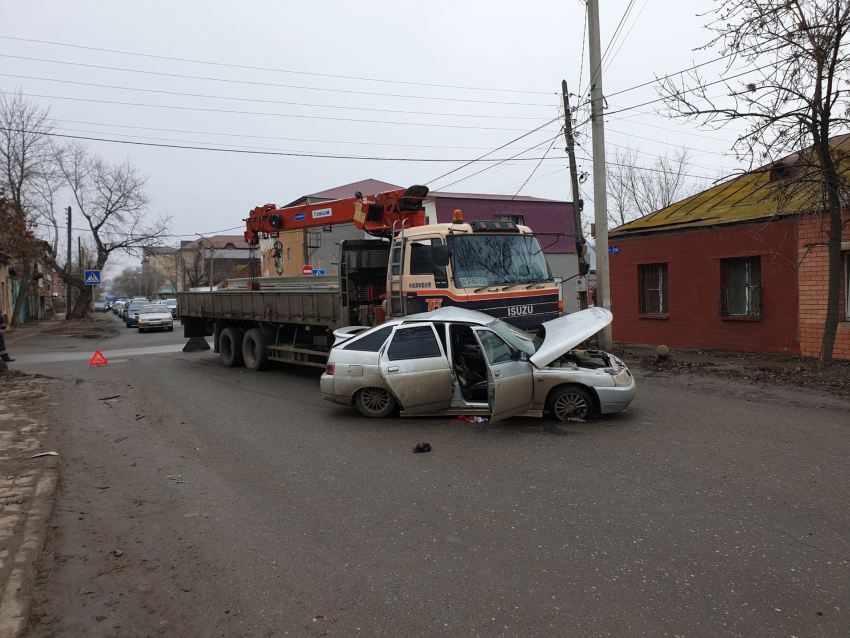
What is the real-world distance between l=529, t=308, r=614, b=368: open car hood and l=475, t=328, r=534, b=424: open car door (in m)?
0.23

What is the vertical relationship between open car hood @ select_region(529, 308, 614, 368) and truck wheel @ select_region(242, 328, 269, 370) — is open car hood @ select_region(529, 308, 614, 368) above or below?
above

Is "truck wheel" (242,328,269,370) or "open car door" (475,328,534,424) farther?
"truck wheel" (242,328,269,370)

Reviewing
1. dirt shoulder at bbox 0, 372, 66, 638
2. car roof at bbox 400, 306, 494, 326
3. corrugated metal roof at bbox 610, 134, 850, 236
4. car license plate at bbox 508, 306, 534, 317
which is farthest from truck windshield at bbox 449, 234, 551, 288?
dirt shoulder at bbox 0, 372, 66, 638

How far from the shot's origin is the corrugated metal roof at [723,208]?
14.4 meters

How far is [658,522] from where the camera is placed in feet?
15.9

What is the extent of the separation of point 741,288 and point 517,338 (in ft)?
28.4

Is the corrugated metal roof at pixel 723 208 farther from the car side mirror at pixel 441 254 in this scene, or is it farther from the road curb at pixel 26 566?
the road curb at pixel 26 566

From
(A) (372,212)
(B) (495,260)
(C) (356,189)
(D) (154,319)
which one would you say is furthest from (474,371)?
(C) (356,189)

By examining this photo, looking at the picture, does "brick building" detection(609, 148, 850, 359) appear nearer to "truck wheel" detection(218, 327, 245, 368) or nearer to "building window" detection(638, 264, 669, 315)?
"building window" detection(638, 264, 669, 315)

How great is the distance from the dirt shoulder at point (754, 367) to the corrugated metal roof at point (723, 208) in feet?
10.1

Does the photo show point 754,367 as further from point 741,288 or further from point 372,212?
point 372,212

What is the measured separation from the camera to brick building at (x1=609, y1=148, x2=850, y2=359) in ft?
43.7

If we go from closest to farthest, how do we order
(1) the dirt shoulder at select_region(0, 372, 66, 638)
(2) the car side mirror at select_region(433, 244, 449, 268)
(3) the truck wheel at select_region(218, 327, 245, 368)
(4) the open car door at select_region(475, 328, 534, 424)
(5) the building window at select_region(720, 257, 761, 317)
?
1. (1) the dirt shoulder at select_region(0, 372, 66, 638)
2. (4) the open car door at select_region(475, 328, 534, 424)
3. (2) the car side mirror at select_region(433, 244, 449, 268)
4. (5) the building window at select_region(720, 257, 761, 317)
5. (3) the truck wheel at select_region(218, 327, 245, 368)

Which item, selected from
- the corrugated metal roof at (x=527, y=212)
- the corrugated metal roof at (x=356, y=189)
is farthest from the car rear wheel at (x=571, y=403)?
the corrugated metal roof at (x=356, y=189)
